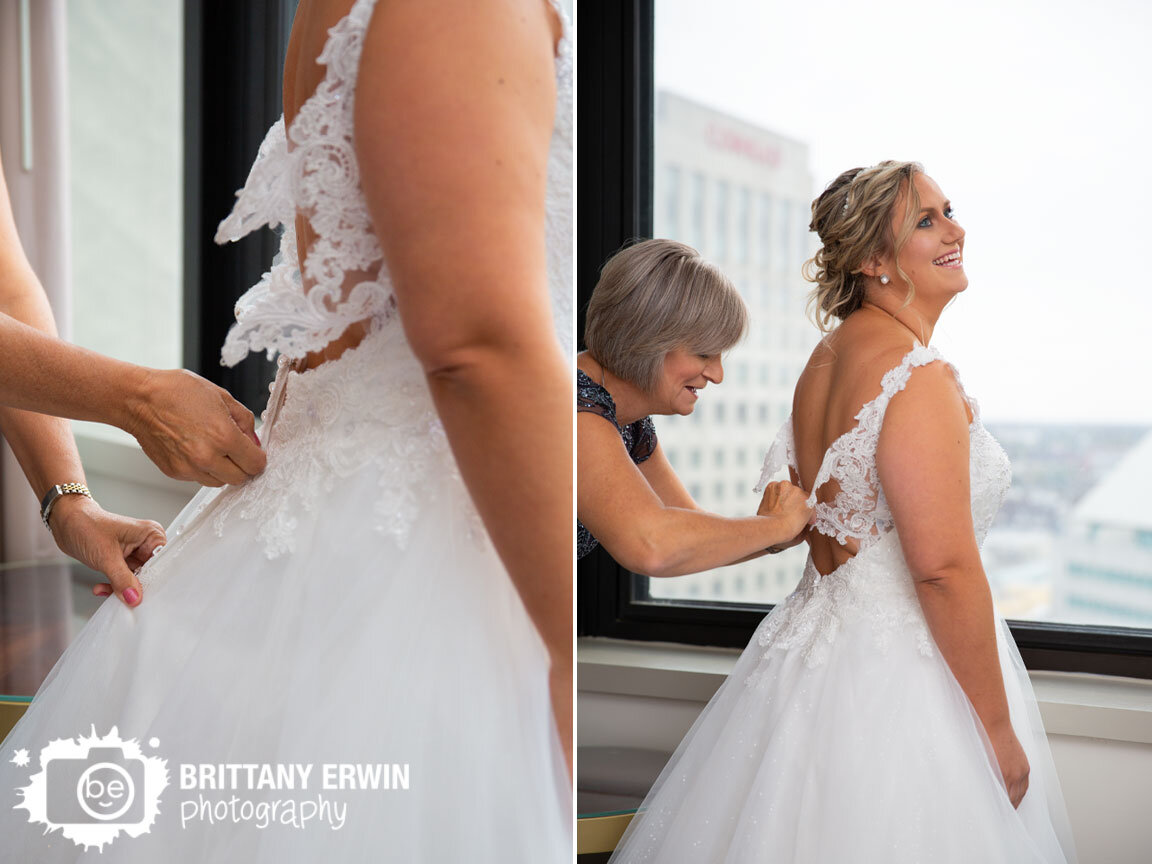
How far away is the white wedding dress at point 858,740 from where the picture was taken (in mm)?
1066

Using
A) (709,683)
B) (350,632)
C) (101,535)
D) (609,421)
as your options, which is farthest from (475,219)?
(709,683)

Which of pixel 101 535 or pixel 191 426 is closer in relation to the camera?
pixel 191 426

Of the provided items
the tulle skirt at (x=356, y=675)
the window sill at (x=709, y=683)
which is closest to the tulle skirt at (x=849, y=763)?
the window sill at (x=709, y=683)

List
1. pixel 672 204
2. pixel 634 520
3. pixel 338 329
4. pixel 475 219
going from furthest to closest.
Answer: pixel 672 204, pixel 634 520, pixel 338 329, pixel 475 219

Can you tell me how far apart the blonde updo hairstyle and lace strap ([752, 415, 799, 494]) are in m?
0.18

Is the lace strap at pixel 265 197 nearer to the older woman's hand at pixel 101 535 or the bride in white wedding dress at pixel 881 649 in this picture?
the older woman's hand at pixel 101 535

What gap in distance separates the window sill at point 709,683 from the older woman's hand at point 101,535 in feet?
2.61

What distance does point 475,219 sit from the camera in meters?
0.45

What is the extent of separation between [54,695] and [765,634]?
935 mm

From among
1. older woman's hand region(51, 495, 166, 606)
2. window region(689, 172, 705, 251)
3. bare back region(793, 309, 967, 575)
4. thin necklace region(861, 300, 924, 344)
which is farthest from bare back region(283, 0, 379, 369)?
thin necklace region(861, 300, 924, 344)

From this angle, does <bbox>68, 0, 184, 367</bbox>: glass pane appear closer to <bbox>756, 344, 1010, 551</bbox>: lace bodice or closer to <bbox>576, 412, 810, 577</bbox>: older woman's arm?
<bbox>576, 412, 810, 577</bbox>: older woman's arm

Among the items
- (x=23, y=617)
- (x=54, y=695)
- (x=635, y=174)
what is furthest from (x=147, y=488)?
(x=635, y=174)

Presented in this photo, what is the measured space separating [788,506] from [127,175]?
926 mm

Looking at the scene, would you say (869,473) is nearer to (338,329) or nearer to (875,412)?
(875,412)
